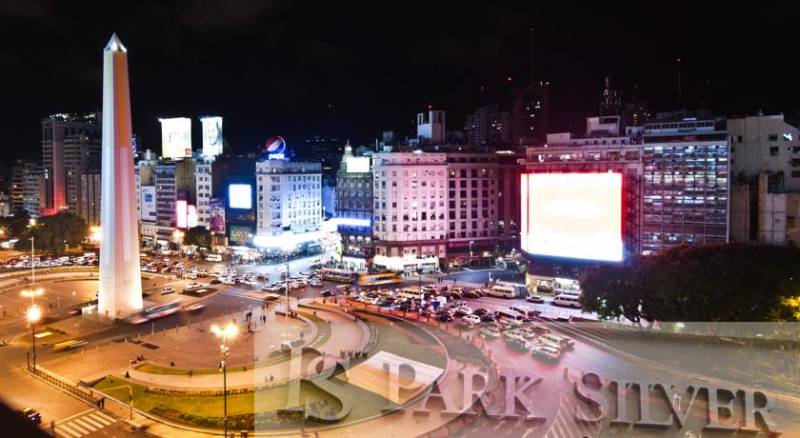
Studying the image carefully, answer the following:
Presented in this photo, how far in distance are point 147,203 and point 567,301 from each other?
210 feet

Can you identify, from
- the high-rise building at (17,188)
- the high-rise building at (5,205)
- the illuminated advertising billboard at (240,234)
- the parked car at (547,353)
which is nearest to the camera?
the parked car at (547,353)

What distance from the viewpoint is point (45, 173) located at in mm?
117312

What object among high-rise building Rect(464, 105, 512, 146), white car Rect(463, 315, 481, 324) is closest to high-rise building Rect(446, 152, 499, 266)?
white car Rect(463, 315, 481, 324)

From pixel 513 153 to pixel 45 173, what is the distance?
96.1 m

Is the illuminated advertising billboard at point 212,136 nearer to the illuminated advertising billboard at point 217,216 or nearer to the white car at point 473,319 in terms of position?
the illuminated advertising billboard at point 217,216

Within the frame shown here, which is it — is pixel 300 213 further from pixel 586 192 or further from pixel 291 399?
pixel 291 399

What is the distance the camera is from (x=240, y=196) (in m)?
72.4

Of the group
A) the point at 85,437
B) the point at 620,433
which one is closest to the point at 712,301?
the point at 620,433

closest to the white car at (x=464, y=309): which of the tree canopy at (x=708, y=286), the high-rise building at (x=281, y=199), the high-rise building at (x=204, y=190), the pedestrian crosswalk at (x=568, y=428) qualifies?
the tree canopy at (x=708, y=286)

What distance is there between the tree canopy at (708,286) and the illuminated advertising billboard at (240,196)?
47.2 m

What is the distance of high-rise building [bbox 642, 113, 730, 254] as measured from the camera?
42.2 m

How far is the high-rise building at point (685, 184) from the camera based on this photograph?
42.2m

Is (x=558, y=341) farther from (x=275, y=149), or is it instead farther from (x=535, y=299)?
(x=275, y=149)

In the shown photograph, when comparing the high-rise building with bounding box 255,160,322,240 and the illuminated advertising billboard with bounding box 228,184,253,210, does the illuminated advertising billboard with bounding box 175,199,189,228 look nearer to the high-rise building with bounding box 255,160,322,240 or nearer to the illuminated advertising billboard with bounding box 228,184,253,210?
the illuminated advertising billboard with bounding box 228,184,253,210
